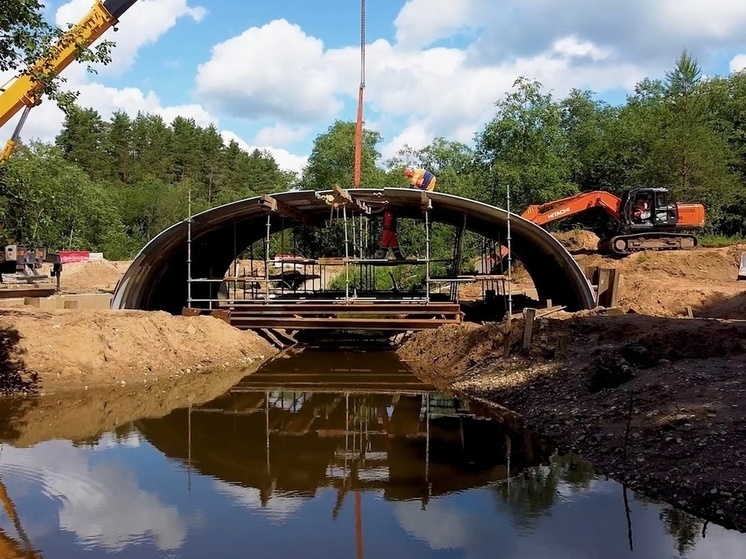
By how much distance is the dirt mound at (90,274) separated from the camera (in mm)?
31837

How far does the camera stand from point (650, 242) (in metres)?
25.6

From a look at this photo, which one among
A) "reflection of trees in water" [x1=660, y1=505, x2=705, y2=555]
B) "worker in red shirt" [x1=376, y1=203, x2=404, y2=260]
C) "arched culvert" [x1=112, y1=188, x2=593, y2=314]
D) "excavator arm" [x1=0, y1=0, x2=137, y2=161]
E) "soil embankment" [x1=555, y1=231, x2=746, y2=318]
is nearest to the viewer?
"reflection of trees in water" [x1=660, y1=505, x2=705, y2=555]

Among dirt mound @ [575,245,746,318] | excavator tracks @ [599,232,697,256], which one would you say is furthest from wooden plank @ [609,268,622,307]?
excavator tracks @ [599,232,697,256]

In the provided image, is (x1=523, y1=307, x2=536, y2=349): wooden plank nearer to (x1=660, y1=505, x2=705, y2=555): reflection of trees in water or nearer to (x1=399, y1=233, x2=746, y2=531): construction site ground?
(x1=399, y1=233, x2=746, y2=531): construction site ground

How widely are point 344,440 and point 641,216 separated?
765 inches

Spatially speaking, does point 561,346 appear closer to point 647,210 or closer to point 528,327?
point 528,327

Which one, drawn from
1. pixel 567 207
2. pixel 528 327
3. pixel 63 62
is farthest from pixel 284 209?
pixel 567 207

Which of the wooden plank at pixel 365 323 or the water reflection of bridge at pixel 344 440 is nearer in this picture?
the water reflection of bridge at pixel 344 440

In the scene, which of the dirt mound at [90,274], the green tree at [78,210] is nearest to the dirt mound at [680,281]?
the dirt mound at [90,274]

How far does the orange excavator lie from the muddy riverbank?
439 inches

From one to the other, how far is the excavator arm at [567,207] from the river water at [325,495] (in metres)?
15.0

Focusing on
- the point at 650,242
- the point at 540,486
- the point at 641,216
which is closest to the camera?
the point at 540,486

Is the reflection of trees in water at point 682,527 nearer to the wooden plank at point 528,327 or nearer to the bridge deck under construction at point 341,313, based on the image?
the wooden plank at point 528,327

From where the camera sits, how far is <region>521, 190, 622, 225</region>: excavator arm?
24.7 metres
